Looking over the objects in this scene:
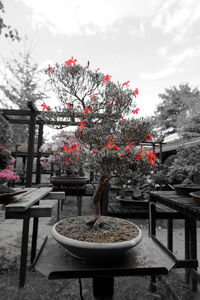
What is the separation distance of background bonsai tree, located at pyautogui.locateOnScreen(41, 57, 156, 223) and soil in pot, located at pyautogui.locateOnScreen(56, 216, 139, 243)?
0.31 ft

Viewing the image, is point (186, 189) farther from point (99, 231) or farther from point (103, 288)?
point (103, 288)

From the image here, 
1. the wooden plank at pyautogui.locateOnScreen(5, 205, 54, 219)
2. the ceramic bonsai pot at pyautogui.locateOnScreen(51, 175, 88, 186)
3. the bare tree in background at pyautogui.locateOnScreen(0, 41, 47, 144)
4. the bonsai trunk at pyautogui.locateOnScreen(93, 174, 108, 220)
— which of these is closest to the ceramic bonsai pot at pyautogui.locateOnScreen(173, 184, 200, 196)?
the bonsai trunk at pyautogui.locateOnScreen(93, 174, 108, 220)

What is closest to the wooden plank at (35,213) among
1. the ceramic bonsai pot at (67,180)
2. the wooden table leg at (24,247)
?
the wooden table leg at (24,247)

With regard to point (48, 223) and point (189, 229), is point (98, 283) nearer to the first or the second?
point (189, 229)

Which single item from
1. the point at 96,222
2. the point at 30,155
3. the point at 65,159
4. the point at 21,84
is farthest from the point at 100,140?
the point at 21,84

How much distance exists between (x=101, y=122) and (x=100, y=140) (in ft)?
0.97

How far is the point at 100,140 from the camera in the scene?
Result: 1116 mm

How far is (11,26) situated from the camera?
194 inches

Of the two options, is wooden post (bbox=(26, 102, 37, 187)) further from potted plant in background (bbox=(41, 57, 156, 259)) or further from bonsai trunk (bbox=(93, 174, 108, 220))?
bonsai trunk (bbox=(93, 174, 108, 220))

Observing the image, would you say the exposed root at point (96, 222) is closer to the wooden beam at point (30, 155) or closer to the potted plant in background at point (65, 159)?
the potted plant in background at point (65, 159)

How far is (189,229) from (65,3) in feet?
14.8

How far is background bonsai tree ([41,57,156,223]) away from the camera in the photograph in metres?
0.99

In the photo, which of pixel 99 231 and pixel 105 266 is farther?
pixel 99 231

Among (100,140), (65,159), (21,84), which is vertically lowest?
(65,159)
